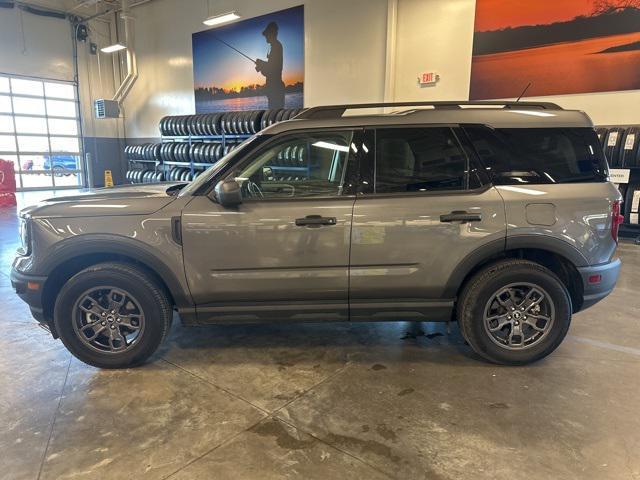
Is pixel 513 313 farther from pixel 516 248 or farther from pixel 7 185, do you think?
pixel 7 185

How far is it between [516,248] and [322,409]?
1675mm

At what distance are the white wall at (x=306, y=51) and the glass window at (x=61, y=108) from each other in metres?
1.89

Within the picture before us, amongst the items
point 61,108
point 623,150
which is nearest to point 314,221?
point 623,150

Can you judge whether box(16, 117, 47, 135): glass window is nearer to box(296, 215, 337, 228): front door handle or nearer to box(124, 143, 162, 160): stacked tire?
box(124, 143, 162, 160): stacked tire

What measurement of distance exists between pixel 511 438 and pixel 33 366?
319 cm

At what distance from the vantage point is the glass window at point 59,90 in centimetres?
1516

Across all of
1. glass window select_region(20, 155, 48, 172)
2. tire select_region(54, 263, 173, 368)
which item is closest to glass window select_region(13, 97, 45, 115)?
glass window select_region(20, 155, 48, 172)

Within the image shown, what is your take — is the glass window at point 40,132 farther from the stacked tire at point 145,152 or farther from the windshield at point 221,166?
the windshield at point 221,166

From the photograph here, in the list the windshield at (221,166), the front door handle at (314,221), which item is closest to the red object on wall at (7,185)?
the windshield at (221,166)

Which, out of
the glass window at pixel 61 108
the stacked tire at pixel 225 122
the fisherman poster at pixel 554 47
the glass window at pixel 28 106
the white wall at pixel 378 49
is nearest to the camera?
the fisherman poster at pixel 554 47

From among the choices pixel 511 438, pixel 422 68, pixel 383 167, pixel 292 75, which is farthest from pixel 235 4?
pixel 511 438

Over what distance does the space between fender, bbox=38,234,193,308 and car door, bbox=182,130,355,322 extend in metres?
0.22

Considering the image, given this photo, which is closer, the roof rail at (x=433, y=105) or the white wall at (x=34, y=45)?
the roof rail at (x=433, y=105)

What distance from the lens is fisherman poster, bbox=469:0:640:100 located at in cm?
695
